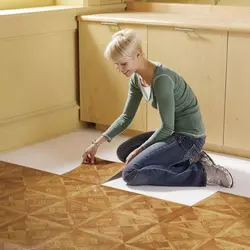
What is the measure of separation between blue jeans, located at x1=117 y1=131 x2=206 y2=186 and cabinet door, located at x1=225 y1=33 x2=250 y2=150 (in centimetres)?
41

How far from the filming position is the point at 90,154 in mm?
3459

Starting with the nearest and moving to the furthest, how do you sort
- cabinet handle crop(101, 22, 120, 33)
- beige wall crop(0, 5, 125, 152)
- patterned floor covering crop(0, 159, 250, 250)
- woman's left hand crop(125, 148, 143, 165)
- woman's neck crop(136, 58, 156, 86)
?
patterned floor covering crop(0, 159, 250, 250)
woman's neck crop(136, 58, 156, 86)
woman's left hand crop(125, 148, 143, 165)
beige wall crop(0, 5, 125, 152)
cabinet handle crop(101, 22, 120, 33)

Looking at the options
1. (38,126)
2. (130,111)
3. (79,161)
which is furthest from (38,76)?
(130,111)

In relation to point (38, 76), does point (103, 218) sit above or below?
below

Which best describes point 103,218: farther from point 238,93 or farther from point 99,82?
point 99,82

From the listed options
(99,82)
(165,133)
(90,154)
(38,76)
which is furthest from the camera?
(99,82)

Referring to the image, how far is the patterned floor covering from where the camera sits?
252cm

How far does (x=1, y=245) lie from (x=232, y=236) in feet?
2.97

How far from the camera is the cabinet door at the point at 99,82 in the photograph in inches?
159

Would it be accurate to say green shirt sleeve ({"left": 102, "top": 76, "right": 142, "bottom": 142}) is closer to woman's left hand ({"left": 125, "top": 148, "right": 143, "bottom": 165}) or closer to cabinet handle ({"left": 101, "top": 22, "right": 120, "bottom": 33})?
woman's left hand ({"left": 125, "top": 148, "right": 143, "bottom": 165})

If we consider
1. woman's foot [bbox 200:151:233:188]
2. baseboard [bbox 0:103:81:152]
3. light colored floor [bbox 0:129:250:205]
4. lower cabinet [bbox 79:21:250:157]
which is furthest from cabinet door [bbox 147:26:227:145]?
baseboard [bbox 0:103:81:152]

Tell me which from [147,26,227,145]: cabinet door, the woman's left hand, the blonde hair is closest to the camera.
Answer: the blonde hair

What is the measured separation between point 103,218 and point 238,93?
3.89 ft

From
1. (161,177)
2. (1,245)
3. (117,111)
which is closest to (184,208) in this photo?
(161,177)
